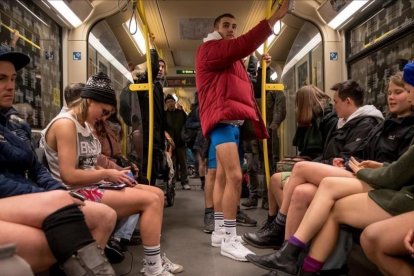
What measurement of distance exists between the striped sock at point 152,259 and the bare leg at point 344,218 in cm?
89

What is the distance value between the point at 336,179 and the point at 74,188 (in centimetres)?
149

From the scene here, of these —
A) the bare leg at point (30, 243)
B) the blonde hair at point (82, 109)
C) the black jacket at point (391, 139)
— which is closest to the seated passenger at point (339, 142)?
the black jacket at point (391, 139)

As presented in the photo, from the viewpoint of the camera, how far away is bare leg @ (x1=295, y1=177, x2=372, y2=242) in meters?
2.06

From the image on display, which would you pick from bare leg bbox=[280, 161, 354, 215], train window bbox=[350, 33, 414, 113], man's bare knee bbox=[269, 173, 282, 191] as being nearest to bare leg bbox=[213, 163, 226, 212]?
man's bare knee bbox=[269, 173, 282, 191]

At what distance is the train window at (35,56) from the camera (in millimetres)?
3475

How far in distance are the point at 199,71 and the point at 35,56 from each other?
189 cm

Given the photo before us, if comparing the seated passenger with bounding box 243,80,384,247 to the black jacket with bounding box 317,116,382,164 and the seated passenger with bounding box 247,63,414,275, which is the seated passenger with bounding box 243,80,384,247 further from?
the seated passenger with bounding box 247,63,414,275

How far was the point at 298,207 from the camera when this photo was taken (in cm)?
242

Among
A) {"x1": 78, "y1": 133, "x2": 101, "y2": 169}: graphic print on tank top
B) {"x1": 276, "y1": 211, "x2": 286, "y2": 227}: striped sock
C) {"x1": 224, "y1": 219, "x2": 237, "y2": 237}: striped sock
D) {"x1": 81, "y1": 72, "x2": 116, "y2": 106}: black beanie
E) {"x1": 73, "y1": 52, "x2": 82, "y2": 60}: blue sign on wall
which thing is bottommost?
{"x1": 224, "y1": 219, "x2": 237, "y2": 237}: striped sock

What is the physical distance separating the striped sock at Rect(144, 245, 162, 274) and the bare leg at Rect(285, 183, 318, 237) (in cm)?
78

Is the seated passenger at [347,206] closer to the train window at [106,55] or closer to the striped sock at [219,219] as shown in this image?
the striped sock at [219,219]

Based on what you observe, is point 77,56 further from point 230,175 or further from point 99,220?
point 99,220

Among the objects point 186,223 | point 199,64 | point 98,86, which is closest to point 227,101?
point 199,64

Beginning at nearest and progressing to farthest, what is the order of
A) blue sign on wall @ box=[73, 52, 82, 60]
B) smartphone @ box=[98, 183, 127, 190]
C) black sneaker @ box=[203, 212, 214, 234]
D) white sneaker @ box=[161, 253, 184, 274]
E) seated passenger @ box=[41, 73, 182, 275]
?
seated passenger @ box=[41, 73, 182, 275]
smartphone @ box=[98, 183, 127, 190]
white sneaker @ box=[161, 253, 184, 274]
black sneaker @ box=[203, 212, 214, 234]
blue sign on wall @ box=[73, 52, 82, 60]
